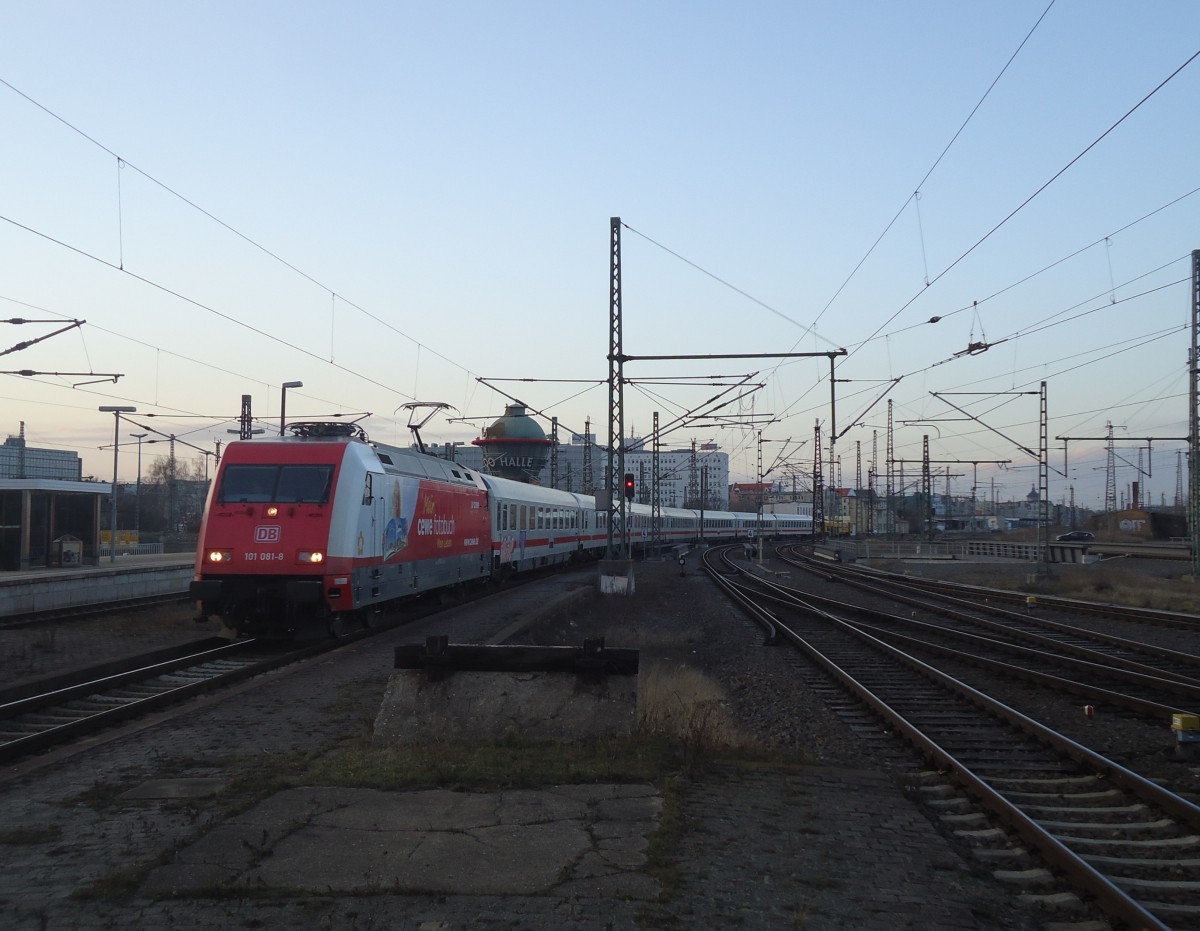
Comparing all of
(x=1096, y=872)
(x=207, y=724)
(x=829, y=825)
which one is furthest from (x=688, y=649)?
(x=1096, y=872)

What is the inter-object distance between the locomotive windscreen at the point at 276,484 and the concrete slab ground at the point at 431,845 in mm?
8961

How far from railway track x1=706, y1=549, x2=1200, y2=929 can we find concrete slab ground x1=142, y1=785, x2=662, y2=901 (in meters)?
2.33

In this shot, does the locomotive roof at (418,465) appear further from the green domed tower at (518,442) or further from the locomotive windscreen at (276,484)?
the green domed tower at (518,442)

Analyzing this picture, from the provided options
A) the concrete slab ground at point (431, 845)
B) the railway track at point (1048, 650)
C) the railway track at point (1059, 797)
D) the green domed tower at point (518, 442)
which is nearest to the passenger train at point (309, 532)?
the railway track at point (1059, 797)

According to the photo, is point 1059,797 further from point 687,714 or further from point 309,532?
point 309,532

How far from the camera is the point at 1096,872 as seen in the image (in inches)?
207

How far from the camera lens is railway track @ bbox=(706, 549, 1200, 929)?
17.6 ft

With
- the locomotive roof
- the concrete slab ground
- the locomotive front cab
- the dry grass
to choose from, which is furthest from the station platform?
the concrete slab ground

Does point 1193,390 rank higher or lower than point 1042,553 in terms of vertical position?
higher

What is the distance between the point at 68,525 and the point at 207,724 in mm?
35522

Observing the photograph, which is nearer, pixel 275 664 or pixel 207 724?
pixel 207 724

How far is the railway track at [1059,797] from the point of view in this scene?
538 centimetres

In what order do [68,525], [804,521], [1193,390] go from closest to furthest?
1. [1193,390]
2. [68,525]
3. [804,521]

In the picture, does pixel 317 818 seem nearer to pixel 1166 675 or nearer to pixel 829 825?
pixel 829 825
